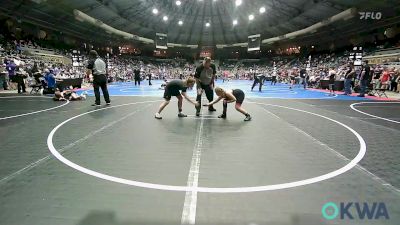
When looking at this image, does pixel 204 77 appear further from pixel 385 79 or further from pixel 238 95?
pixel 385 79

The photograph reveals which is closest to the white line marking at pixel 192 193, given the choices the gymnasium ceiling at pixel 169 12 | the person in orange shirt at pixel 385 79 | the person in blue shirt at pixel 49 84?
the person in blue shirt at pixel 49 84

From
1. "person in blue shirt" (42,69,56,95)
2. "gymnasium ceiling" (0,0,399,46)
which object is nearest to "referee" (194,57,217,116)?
"person in blue shirt" (42,69,56,95)

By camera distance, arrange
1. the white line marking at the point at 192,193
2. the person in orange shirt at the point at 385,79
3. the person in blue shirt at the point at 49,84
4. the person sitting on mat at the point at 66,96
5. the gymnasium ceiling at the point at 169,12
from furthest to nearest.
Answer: the gymnasium ceiling at the point at 169,12, the person in orange shirt at the point at 385,79, the person in blue shirt at the point at 49,84, the person sitting on mat at the point at 66,96, the white line marking at the point at 192,193

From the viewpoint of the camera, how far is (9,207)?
288cm

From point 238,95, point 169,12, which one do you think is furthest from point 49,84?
point 169,12

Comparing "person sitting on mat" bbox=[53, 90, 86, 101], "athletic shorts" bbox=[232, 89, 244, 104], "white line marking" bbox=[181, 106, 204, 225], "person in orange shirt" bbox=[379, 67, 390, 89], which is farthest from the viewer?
"person in orange shirt" bbox=[379, 67, 390, 89]

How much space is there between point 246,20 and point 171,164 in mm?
47111

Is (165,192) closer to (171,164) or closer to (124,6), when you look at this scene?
(171,164)

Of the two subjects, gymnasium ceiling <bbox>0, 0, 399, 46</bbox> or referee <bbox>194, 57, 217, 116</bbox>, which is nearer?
referee <bbox>194, 57, 217, 116</bbox>

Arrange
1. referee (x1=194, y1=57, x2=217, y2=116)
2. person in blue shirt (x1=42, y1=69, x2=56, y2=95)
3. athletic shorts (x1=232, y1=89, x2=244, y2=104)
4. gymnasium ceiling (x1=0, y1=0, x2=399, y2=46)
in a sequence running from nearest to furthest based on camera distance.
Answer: athletic shorts (x1=232, y1=89, x2=244, y2=104) → referee (x1=194, y1=57, x2=217, y2=116) → person in blue shirt (x1=42, y1=69, x2=56, y2=95) → gymnasium ceiling (x1=0, y1=0, x2=399, y2=46)

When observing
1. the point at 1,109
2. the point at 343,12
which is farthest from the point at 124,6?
the point at 1,109

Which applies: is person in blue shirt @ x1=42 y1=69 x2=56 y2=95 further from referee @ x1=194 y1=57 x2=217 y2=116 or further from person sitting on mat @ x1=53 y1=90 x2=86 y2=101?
referee @ x1=194 y1=57 x2=217 y2=116

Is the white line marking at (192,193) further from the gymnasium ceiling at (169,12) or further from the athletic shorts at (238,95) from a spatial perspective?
the gymnasium ceiling at (169,12)

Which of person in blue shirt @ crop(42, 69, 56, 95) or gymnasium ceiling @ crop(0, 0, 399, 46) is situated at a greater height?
gymnasium ceiling @ crop(0, 0, 399, 46)
